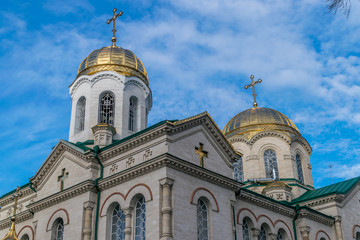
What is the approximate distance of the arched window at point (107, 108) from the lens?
27.2 meters

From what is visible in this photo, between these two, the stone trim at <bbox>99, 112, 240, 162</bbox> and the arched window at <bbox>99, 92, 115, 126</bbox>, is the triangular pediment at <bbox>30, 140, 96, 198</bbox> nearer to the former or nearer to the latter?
the stone trim at <bbox>99, 112, 240, 162</bbox>

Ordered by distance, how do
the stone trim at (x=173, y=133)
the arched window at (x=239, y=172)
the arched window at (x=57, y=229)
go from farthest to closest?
the arched window at (x=239, y=172), the arched window at (x=57, y=229), the stone trim at (x=173, y=133)

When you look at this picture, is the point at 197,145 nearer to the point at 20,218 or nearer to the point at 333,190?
the point at 20,218

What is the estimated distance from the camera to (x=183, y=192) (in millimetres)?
19359

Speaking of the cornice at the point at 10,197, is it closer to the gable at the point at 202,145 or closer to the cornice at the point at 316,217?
the gable at the point at 202,145

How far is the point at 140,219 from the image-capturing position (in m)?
19.7

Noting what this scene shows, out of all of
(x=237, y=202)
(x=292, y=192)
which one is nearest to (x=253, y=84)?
(x=292, y=192)

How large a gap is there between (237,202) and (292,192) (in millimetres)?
11063

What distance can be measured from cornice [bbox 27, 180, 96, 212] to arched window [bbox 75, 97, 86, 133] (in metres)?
5.58

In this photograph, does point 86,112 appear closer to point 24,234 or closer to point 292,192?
point 24,234

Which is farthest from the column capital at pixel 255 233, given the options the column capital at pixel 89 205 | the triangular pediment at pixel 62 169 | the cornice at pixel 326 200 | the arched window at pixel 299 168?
the arched window at pixel 299 168

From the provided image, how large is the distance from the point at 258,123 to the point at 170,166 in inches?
726

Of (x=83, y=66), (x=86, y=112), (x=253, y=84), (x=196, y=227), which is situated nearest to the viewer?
(x=196, y=227)

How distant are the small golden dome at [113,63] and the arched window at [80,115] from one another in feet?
6.24
